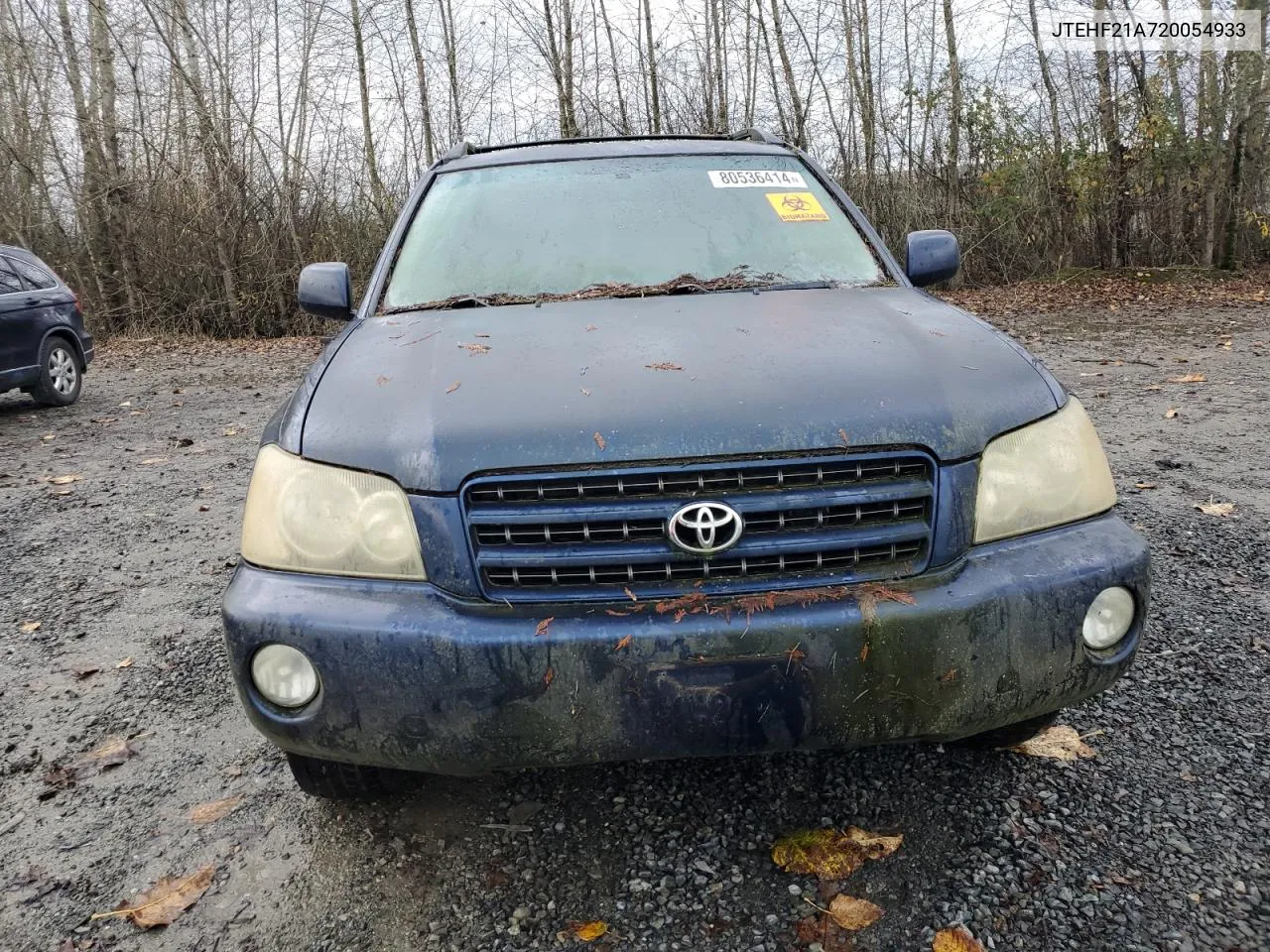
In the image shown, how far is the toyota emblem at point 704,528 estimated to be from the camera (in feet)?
5.11

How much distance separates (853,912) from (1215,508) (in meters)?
3.17

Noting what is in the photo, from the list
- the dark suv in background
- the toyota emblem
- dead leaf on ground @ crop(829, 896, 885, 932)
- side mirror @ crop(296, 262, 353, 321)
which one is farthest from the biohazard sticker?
the dark suv in background

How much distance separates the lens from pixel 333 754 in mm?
1624

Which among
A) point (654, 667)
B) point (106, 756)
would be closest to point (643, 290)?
point (654, 667)

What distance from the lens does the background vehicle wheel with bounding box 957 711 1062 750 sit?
1988 millimetres

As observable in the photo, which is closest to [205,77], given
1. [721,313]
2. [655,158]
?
[655,158]

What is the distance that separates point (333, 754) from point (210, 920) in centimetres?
49

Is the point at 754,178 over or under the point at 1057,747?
over

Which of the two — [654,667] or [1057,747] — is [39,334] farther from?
[1057,747]

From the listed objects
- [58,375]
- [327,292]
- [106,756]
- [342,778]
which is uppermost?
[327,292]

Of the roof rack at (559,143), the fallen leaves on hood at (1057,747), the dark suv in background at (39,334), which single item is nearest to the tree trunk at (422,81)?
the dark suv in background at (39,334)

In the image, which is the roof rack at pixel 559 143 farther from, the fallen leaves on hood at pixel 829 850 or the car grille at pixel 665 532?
the fallen leaves on hood at pixel 829 850

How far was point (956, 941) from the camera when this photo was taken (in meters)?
1.59

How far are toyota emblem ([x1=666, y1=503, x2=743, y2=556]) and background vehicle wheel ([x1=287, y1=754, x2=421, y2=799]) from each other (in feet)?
2.91
